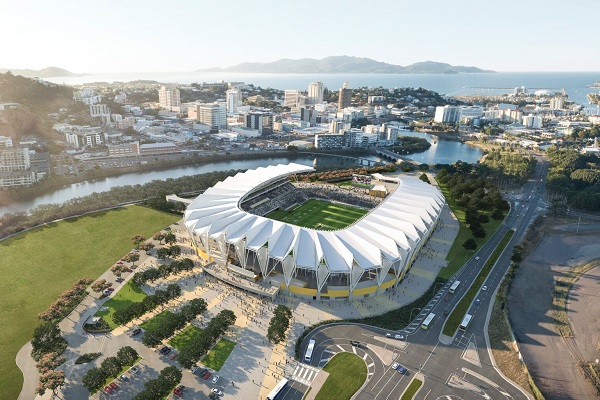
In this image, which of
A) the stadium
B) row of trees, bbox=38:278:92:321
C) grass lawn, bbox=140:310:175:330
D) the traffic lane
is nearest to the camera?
the traffic lane

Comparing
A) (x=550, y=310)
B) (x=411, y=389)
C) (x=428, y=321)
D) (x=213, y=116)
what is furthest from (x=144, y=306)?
(x=213, y=116)

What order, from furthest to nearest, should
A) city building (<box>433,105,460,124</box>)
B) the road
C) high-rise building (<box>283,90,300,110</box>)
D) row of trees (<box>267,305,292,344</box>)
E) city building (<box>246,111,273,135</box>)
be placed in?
high-rise building (<box>283,90,300,110</box>), city building (<box>433,105,460,124</box>), city building (<box>246,111,273,135</box>), row of trees (<box>267,305,292,344</box>), the road

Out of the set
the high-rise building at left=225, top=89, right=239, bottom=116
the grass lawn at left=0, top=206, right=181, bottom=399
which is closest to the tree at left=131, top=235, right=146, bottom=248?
the grass lawn at left=0, top=206, right=181, bottom=399

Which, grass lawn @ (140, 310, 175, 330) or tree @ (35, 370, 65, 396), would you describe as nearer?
tree @ (35, 370, 65, 396)

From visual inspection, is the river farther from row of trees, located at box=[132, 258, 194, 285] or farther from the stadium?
row of trees, located at box=[132, 258, 194, 285]

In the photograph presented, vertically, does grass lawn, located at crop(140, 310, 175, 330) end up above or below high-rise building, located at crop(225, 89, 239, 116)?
below

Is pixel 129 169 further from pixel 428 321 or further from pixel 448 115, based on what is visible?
pixel 448 115
